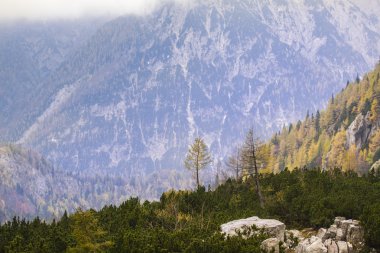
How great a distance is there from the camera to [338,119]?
190m

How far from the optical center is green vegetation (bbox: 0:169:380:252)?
3319 cm

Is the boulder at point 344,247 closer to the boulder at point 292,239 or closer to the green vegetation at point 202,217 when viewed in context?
the green vegetation at point 202,217

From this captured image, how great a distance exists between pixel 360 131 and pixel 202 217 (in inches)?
4594

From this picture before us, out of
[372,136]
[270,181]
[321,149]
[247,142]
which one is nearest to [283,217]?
[270,181]

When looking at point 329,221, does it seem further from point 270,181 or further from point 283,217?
point 270,181

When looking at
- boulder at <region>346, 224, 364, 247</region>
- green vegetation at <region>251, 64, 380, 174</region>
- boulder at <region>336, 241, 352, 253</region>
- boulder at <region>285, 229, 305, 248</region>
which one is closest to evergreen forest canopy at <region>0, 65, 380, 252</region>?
boulder at <region>346, 224, 364, 247</region>

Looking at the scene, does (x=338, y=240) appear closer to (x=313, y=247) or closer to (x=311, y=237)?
(x=311, y=237)

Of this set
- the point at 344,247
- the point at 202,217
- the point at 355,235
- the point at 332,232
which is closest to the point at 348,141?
the point at 202,217

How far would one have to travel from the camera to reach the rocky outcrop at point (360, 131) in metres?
149

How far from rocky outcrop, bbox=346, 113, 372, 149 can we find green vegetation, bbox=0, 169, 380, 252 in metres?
91.6

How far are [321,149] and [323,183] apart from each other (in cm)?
13565

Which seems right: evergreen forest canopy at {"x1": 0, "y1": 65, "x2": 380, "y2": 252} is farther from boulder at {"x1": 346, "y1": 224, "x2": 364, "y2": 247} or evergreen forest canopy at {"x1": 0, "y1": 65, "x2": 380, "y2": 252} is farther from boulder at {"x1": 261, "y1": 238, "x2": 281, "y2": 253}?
boulder at {"x1": 261, "y1": 238, "x2": 281, "y2": 253}

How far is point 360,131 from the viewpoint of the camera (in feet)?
500

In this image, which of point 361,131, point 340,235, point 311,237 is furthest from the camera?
point 361,131
